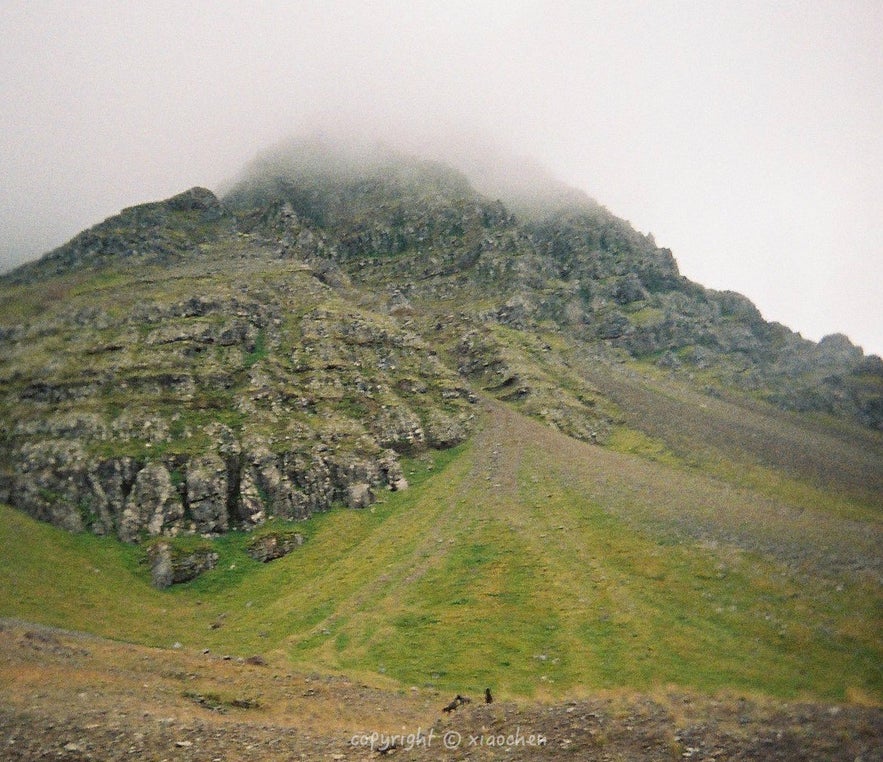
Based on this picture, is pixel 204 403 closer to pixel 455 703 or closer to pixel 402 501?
pixel 402 501

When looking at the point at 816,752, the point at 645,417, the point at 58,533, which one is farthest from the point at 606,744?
the point at 645,417

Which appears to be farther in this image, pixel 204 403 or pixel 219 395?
pixel 219 395

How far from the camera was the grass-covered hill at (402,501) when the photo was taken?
42125 millimetres

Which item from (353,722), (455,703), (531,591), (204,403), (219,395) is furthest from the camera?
(219,395)

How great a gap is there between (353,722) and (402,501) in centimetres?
5846

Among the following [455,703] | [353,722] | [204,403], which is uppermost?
[204,403]

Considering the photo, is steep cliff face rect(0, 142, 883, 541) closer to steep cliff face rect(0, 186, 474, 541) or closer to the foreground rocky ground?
steep cliff face rect(0, 186, 474, 541)

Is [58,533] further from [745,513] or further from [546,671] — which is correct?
[745,513]

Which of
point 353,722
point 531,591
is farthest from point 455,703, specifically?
point 531,591

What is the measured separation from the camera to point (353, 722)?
31500 mm

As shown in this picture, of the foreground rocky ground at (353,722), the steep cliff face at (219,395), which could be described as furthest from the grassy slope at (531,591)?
the steep cliff face at (219,395)

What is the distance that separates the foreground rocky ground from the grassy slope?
A: 4.87m

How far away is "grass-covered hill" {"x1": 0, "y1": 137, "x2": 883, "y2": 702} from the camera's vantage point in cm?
4212

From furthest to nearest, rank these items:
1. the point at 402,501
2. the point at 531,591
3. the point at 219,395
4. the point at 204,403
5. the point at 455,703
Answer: the point at 219,395 < the point at 204,403 < the point at 402,501 < the point at 531,591 < the point at 455,703
